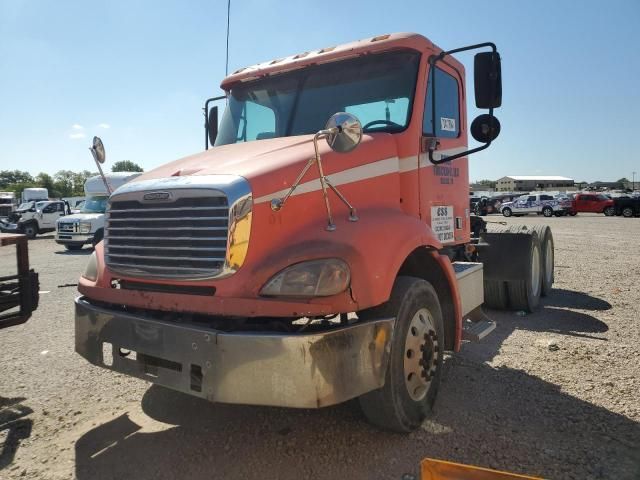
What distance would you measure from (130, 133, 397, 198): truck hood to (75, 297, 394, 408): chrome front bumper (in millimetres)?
851

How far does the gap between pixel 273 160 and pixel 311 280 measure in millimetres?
907

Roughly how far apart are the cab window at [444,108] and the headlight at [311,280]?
6.07ft

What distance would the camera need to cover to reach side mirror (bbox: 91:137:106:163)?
13.5 ft

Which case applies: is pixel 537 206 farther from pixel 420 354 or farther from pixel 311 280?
pixel 311 280

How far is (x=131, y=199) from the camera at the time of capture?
307cm

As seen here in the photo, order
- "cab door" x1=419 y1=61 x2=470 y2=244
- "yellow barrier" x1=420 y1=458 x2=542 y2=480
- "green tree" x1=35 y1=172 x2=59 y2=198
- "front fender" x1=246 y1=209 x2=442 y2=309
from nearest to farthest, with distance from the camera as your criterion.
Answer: "yellow barrier" x1=420 y1=458 x2=542 y2=480 → "front fender" x1=246 y1=209 x2=442 y2=309 → "cab door" x1=419 y1=61 x2=470 y2=244 → "green tree" x1=35 y1=172 x2=59 y2=198

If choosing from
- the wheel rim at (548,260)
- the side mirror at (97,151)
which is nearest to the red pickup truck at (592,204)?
the wheel rim at (548,260)

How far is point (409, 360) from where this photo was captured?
3121 mm

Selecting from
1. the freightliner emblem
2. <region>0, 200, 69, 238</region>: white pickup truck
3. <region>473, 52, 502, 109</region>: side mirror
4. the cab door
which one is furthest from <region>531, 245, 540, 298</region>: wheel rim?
<region>0, 200, 69, 238</region>: white pickup truck

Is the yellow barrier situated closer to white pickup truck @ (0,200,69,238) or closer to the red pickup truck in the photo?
white pickup truck @ (0,200,69,238)

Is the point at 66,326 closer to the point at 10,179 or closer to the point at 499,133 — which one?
the point at 499,133

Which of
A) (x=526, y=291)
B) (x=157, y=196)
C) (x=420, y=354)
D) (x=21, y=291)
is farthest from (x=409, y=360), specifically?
(x=526, y=291)

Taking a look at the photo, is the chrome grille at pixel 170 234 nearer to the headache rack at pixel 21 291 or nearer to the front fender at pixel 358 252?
the front fender at pixel 358 252

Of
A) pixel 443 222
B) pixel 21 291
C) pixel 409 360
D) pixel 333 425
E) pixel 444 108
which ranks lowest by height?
pixel 333 425
